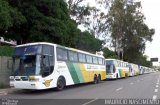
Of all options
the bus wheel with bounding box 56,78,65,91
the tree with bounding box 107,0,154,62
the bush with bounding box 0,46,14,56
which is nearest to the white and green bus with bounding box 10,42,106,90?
the bus wheel with bounding box 56,78,65,91

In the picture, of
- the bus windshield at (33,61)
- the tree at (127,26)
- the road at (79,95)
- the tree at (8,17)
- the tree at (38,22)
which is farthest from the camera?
the tree at (127,26)

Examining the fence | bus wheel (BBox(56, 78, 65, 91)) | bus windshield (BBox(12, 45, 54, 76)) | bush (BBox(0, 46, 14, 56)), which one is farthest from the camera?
bush (BBox(0, 46, 14, 56))

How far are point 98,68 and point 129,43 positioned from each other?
1619 inches

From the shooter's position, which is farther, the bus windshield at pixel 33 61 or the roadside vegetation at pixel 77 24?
the roadside vegetation at pixel 77 24

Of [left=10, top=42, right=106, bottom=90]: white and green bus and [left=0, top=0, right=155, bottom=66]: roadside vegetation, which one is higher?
[left=0, top=0, right=155, bottom=66]: roadside vegetation

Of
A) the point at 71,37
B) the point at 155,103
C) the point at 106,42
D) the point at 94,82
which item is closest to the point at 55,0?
the point at 71,37

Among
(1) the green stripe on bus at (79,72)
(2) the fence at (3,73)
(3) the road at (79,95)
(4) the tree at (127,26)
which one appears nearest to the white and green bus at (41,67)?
(3) the road at (79,95)

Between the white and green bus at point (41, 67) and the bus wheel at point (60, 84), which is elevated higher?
the white and green bus at point (41, 67)

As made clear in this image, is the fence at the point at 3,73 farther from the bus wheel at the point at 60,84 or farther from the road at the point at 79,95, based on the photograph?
the bus wheel at the point at 60,84

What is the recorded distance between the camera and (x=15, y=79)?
835 inches

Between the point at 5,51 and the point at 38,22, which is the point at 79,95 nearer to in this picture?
the point at 5,51

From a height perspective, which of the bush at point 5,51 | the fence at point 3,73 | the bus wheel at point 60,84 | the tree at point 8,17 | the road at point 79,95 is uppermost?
the tree at point 8,17

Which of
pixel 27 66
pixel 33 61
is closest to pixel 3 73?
pixel 27 66

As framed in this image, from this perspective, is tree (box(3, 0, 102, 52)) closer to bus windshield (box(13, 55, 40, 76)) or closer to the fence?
the fence
